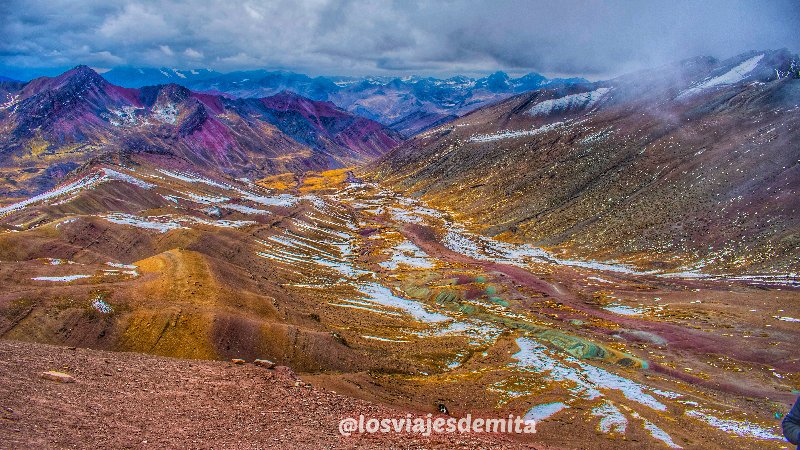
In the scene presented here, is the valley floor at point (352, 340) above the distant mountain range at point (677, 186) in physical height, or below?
below

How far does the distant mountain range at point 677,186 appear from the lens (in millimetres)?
Result: 112250

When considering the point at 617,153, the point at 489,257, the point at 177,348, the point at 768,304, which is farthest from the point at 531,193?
the point at 177,348

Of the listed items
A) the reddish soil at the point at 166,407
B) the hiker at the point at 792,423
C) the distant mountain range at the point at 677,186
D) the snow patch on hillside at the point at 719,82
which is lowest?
the reddish soil at the point at 166,407

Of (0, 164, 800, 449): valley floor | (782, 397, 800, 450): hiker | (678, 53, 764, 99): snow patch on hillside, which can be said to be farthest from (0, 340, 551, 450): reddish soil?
(678, 53, 764, 99): snow patch on hillside

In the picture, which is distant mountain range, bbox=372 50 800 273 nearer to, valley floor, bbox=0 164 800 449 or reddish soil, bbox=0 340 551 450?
valley floor, bbox=0 164 800 449

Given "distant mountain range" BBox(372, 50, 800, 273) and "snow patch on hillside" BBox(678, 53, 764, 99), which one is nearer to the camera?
"distant mountain range" BBox(372, 50, 800, 273)

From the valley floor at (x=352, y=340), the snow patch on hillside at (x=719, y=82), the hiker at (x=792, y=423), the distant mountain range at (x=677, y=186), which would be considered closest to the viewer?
the hiker at (x=792, y=423)

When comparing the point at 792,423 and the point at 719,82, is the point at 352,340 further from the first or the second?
the point at 719,82

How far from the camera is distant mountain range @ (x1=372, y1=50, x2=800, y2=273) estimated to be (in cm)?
11225

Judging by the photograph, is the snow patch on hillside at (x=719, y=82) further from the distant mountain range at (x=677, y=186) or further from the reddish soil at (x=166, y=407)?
the reddish soil at (x=166, y=407)

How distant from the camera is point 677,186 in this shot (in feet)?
456

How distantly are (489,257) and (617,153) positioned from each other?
7327cm

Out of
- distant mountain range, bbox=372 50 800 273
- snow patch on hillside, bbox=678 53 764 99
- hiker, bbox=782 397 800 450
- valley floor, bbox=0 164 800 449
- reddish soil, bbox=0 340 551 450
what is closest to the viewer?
hiker, bbox=782 397 800 450

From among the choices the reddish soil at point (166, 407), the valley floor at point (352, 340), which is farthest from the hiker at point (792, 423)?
the valley floor at point (352, 340)
